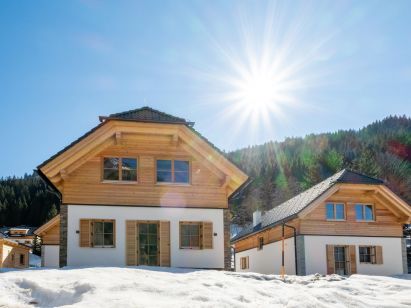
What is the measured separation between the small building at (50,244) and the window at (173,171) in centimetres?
1527

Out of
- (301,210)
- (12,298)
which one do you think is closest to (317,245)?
(301,210)

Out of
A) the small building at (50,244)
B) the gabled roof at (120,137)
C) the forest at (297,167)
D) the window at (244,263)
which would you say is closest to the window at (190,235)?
the gabled roof at (120,137)

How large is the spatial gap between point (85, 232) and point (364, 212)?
1544 cm

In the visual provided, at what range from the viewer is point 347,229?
2752 cm

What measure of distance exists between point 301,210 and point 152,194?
8615 millimetres

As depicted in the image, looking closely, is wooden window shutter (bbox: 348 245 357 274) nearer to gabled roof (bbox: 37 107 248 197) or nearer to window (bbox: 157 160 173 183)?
gabled roof (bbox: 37 107 248 197)

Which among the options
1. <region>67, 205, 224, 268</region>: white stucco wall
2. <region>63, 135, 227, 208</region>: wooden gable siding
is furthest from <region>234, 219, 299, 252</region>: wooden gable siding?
<region>63, 135, 227, 208</region>: wooden gable siding

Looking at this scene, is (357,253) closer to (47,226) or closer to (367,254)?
(367,254)

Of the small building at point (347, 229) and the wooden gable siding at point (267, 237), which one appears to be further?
the wooden gable siding at point (267, 237)

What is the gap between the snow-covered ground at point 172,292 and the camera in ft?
36.9

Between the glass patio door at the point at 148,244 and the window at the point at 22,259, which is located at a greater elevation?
the glass patio door at the point at 148,244

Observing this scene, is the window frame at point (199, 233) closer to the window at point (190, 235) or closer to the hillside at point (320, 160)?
the window at point (190, 235)

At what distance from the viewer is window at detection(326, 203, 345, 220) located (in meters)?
27.6

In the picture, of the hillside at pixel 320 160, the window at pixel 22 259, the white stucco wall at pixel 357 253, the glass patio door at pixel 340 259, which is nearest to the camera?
the white stucco wall at pixel 357 253
